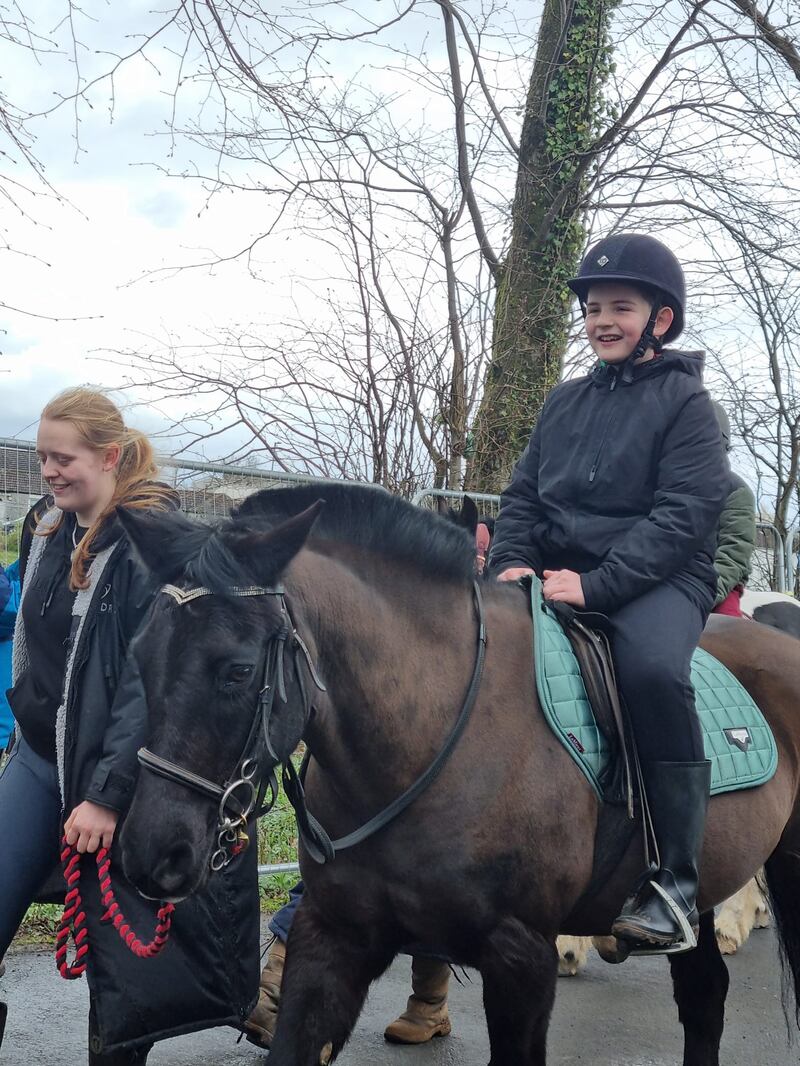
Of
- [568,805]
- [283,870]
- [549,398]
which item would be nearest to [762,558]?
[283,870]

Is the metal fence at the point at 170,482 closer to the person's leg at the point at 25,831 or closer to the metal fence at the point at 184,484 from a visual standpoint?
the metal fence at the point at 184,484

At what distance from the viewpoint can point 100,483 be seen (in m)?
3.25

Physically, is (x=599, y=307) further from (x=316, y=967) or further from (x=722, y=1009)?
(x=722, y=1009)

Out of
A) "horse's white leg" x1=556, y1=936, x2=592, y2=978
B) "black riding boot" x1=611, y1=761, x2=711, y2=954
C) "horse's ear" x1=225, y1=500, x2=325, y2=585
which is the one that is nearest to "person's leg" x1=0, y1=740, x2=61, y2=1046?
"horse's ear" x1=225, y1=500, x2=325, y2=585

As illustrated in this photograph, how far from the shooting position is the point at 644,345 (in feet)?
11.6

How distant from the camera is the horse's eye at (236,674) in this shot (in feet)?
7.82

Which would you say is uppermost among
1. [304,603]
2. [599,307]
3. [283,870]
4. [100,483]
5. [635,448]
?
[599,307]

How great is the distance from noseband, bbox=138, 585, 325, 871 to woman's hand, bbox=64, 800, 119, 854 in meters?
0.58

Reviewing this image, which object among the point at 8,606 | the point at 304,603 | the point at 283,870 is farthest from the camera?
the point at 283,870

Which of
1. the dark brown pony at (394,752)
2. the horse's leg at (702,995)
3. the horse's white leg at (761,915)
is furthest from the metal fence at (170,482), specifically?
the horse's white leg at (761,915)

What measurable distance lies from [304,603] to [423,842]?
0.71 metres

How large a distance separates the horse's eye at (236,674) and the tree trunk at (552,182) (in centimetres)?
789

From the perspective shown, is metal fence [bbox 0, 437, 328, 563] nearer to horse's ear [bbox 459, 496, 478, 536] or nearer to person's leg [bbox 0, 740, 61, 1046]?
horse's ear [bbox 459, 496, 478, 536]

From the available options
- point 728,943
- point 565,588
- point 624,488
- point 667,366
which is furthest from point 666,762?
point 728,943
